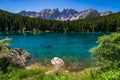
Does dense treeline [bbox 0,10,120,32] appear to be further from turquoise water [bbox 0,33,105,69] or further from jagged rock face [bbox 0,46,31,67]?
jagged rock face [bbox 0,46,31,67]

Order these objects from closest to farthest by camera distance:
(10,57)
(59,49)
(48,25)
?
1. (10,57)
2. (59,49)
3. (48,25)

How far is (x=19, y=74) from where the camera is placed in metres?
12.3

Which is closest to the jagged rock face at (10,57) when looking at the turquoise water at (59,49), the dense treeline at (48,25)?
the turquoise water at (59,49)

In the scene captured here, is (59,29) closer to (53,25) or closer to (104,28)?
(53,25)

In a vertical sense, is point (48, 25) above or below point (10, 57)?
below

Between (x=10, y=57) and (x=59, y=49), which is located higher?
(x=10, y=57)

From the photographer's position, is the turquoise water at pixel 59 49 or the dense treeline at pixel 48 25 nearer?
the turquoise water at pixel 59 49

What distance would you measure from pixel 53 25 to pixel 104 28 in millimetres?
40457

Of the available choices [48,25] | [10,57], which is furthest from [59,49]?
[48,25]

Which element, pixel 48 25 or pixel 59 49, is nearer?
pixel 59 49

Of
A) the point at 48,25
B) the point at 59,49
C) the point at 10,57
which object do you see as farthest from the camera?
the point at 48,25

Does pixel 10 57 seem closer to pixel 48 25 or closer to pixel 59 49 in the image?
pixel 59 49

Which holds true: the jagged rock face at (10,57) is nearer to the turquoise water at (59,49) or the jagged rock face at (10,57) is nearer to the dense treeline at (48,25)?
the turquoise water at (59,49)

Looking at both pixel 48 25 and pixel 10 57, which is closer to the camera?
pixel 10 57
